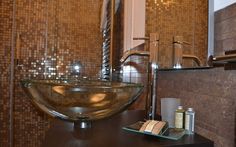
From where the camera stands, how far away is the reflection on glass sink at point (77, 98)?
79 cm

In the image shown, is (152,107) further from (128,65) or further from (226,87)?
(128,65)

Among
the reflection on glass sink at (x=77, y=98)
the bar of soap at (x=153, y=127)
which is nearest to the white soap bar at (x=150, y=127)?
the bar of soap at (x=153, y=127)

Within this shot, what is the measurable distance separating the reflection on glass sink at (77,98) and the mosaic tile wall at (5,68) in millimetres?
1490

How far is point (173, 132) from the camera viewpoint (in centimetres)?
78

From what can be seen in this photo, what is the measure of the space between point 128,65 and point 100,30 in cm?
70

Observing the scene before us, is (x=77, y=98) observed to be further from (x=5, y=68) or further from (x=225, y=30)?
(x=5, y=68)

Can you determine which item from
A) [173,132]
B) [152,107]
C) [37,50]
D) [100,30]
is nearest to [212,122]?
[173,132]

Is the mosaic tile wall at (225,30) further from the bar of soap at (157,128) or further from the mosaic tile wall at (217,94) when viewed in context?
the bar of soap at (157,128)

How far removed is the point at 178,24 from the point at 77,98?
1.99 feet

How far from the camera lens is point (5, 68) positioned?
2150 mm

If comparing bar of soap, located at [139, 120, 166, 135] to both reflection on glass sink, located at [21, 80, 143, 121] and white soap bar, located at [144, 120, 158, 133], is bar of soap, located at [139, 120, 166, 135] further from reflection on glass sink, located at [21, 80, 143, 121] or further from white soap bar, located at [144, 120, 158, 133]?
reflection on glass sink, located at [21, 80, 143, 121]

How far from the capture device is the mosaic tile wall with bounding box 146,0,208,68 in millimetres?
922

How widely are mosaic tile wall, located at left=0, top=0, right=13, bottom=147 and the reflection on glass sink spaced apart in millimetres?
1490

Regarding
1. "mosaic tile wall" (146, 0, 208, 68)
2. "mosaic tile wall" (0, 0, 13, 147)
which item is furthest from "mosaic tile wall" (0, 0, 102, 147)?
"mosaic tile wall" (146, 0, 208, 68)
